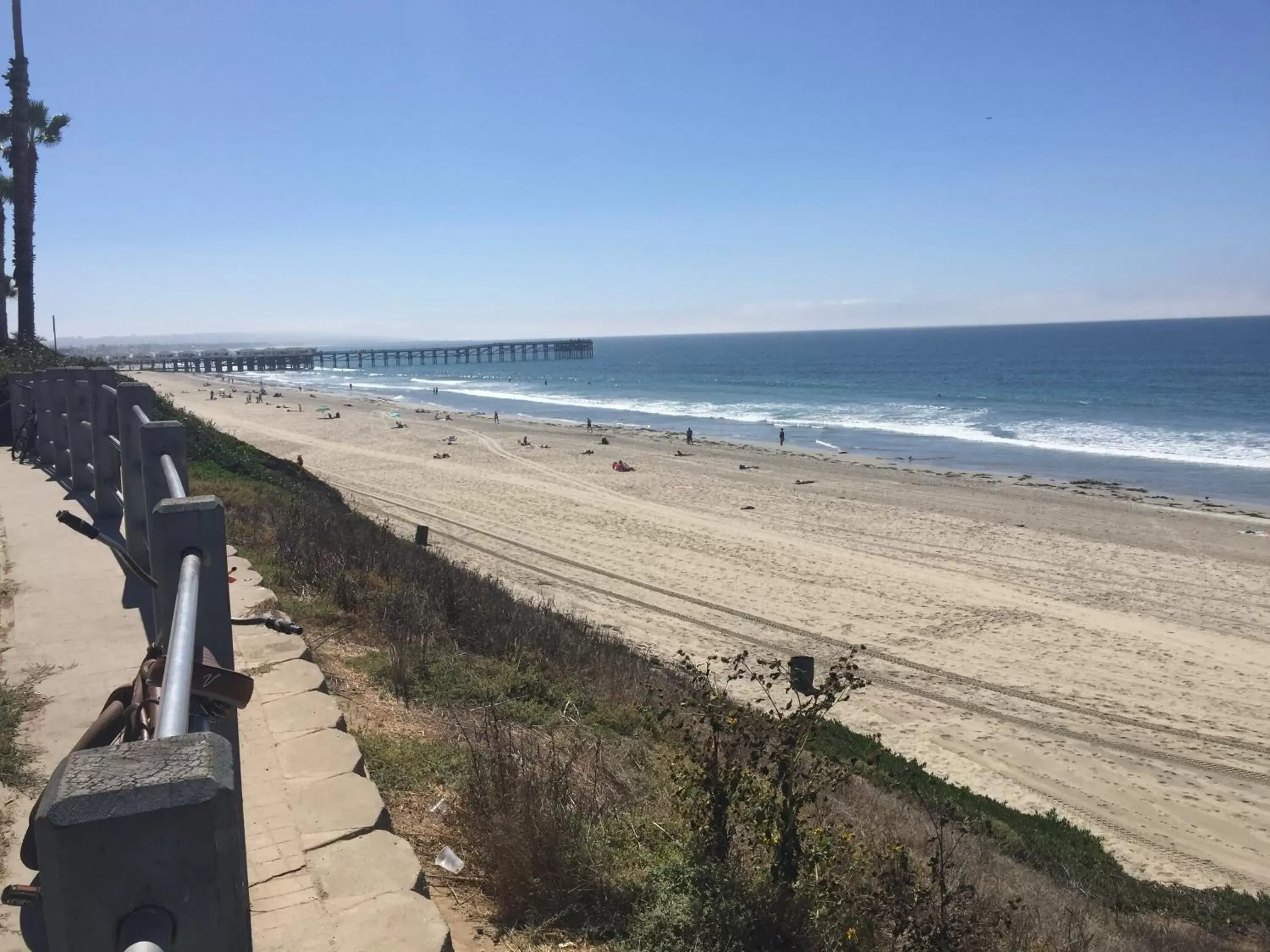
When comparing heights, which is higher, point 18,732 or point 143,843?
point 143,843

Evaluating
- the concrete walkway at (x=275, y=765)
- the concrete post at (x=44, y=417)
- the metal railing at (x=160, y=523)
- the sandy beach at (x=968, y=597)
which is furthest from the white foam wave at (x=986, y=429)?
the concrete walkway at (x=275, y=765)

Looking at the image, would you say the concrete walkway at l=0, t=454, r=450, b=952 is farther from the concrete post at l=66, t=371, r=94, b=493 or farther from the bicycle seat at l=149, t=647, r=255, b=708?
the concrete post at l=66, t=371, r=94, b=493

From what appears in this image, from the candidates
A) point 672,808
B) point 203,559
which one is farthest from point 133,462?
point 672,808

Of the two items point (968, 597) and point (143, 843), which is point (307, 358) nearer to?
point (968, 597)

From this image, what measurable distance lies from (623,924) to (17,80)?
74.9 feet

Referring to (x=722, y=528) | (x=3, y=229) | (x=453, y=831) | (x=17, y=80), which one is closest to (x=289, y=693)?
(x=453, y=831)

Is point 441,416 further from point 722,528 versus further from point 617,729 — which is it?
point 617,729

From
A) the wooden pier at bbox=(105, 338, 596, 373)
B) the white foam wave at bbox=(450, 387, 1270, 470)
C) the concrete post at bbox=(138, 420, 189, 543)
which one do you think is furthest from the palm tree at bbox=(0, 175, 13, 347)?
the wooden pier at bbox=(105, 338, 596, 373)

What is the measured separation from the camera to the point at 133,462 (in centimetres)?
557

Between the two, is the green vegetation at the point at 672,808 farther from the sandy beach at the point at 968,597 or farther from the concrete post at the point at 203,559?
the sandy beach at the point at 968,597

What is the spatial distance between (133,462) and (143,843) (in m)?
5.08

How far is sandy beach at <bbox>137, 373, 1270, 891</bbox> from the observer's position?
9836 mm

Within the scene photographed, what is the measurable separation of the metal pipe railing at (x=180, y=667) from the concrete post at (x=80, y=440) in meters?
7.29

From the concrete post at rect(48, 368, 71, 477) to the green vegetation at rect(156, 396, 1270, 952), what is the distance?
1.96 m
